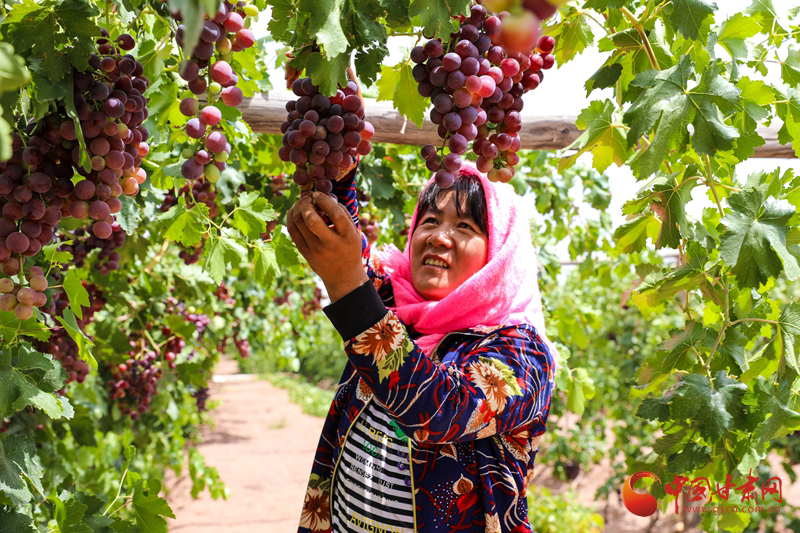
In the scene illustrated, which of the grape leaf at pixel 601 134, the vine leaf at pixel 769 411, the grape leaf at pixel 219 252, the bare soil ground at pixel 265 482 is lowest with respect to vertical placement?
the bare soil ground at pixel 265 482

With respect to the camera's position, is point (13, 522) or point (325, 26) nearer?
point (325, 26)

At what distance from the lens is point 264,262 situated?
1572 millimetres

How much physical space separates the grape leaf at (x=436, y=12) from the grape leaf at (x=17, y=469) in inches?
43.1

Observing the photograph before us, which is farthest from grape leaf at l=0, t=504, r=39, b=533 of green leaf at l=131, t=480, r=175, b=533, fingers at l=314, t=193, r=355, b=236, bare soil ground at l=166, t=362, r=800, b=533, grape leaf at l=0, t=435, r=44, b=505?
bare soil ground at l=166, t=362, r=800, b=533

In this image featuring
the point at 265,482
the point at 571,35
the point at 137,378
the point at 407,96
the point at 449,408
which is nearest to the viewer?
the point at 407,96

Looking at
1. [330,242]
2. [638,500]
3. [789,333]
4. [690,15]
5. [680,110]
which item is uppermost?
[690,15]

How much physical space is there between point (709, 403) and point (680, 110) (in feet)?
2.01

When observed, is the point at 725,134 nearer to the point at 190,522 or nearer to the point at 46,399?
the point at 46,399

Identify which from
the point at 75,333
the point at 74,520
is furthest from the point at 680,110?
the point at 74,520

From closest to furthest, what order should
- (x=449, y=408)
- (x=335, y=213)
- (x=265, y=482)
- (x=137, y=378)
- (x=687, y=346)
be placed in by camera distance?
1. (x=335, y=213)
2. (x=449, y=408)
3. (x=687, y=346)
4. (x=137, y=378)
5. (x=265, y=482)

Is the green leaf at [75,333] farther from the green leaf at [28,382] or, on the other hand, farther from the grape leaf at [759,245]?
the grape leaf at [759,245]

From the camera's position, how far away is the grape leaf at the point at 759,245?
3.74 feet

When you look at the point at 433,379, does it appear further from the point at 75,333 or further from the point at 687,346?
the point at 75,333

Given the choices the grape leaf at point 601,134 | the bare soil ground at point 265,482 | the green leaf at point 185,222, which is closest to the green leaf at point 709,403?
the grape leaf at point 601,134
